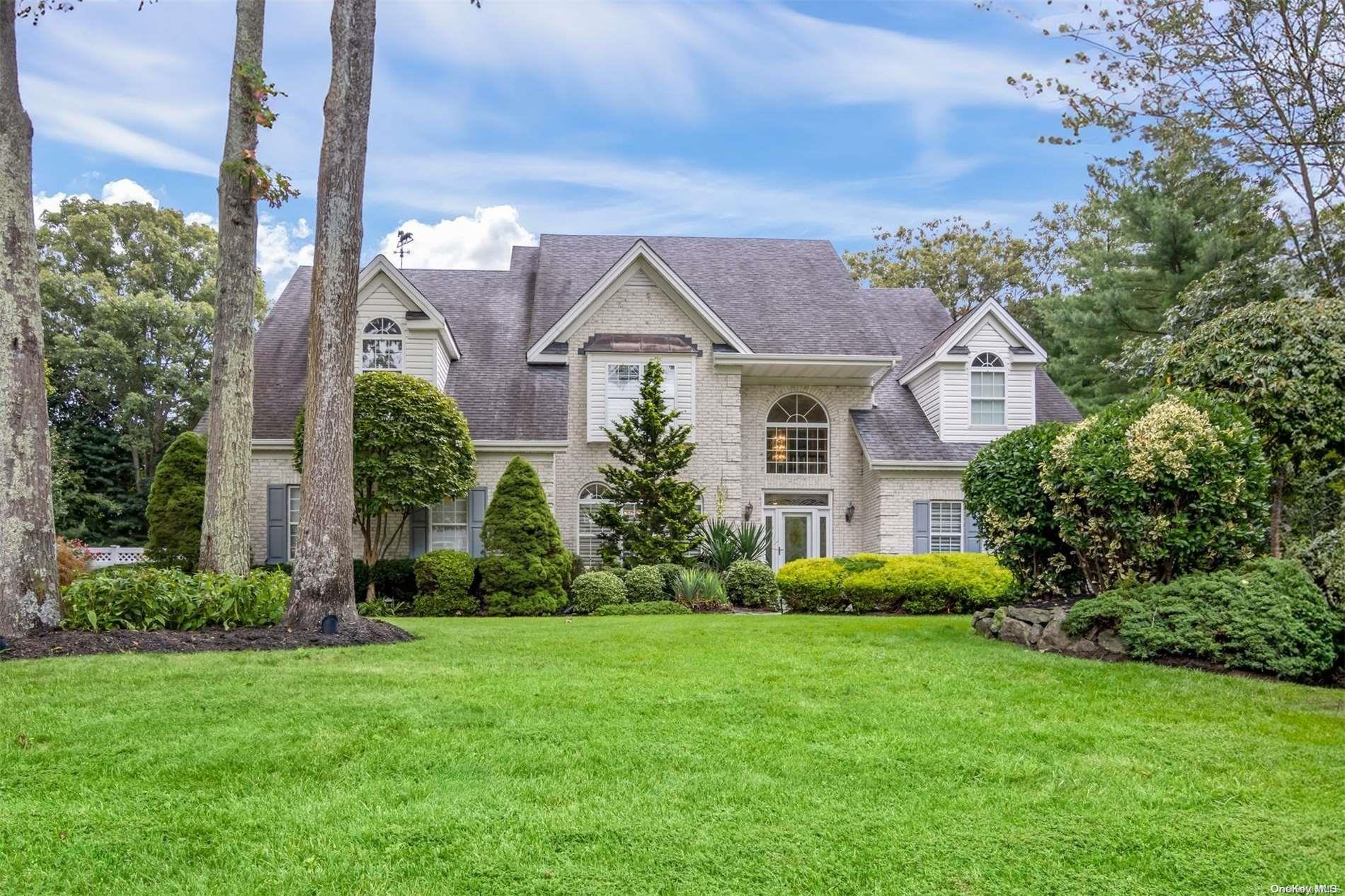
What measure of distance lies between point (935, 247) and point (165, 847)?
115 ft

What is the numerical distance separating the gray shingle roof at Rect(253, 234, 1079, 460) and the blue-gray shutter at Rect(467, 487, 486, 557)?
1.15m

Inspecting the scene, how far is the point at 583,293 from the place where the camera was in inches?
832

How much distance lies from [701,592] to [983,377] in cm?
874

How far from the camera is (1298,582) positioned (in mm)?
7816

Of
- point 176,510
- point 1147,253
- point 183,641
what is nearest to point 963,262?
point 1147,253

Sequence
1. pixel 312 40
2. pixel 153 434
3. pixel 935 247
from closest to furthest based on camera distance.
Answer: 1. pixel 312 40
2. pixel 153 434
3. pixel 935 247

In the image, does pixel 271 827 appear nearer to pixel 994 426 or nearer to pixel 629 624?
pixel 629 624

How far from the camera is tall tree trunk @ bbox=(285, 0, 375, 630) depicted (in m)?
9.73

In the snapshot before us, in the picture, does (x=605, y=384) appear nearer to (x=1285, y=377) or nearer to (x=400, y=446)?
(x=400, y=446)

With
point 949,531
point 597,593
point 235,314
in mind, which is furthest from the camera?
point 949,531

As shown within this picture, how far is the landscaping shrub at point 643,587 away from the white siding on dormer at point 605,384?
3842mm

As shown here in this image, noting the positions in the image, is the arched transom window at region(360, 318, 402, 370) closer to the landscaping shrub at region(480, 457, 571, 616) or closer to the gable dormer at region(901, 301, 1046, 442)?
the landscaping shrub at region(480, 457, 571, 616)

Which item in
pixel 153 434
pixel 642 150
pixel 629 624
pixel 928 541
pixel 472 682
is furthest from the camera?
pixel 153 434

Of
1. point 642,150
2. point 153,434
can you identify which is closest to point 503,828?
point 642,150
